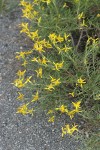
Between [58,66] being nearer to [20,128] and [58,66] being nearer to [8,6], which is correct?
[20,128]

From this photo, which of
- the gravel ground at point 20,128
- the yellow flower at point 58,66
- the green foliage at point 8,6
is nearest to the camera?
the yellow flower at point 58,66

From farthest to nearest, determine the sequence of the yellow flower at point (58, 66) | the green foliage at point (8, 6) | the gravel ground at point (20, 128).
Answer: the green foliage at point (8, 6) < the gravel ground at point (20, 128) < the yellow flower at point (58, 66)

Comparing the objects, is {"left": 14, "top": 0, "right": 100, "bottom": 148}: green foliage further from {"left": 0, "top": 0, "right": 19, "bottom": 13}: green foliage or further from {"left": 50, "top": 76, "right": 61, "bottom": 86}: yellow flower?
{"left": 0, "top": 0, "right": 19, "bottom": 13}: green foliage

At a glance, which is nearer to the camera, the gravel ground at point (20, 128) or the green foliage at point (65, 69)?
the green foliage at point (65, 69)

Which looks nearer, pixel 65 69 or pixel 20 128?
pixel 65 69

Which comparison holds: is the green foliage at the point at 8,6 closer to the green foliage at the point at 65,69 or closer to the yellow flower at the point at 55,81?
the green foliage at the point at 65,69

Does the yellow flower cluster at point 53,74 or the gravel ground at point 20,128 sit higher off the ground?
the yellow flower cluster at point 53,74

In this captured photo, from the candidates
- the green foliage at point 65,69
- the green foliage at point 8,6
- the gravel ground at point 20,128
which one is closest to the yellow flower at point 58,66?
the green foliage at point 65,69

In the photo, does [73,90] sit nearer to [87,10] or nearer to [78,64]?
[78,64]

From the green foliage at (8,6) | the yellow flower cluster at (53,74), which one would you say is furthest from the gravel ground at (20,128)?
the green foliage at (8,6)

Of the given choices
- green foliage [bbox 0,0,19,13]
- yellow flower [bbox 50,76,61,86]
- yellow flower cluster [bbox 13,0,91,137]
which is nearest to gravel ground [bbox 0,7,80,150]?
yellow flower cluster [bbox 13,0,91,137]

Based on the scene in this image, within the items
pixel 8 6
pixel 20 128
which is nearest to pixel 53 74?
pixel 20 128

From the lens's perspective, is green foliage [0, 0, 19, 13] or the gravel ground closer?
the gravel ground

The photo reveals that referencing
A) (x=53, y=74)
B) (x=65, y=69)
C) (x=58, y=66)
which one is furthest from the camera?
(x=53, y=74)
